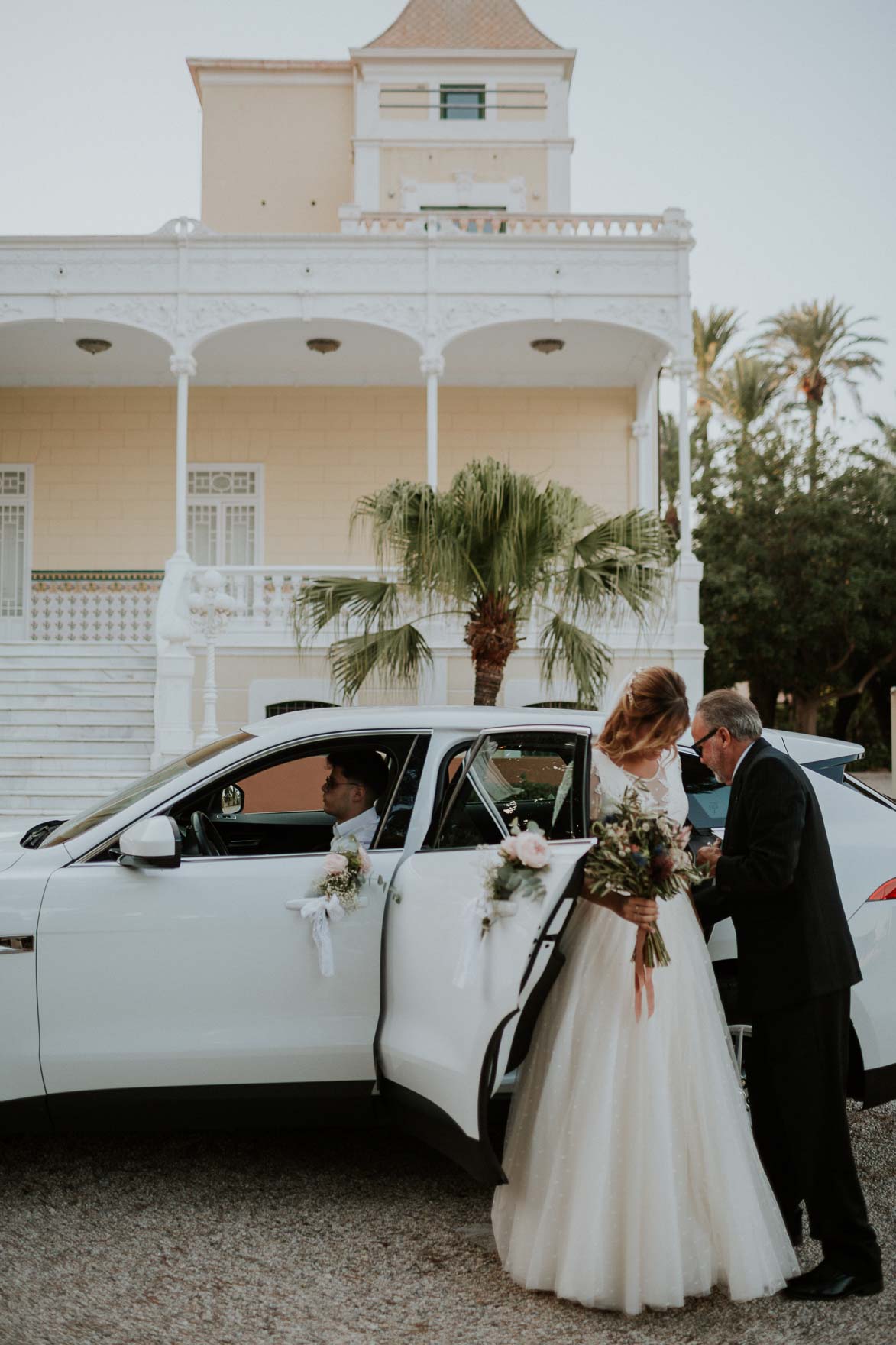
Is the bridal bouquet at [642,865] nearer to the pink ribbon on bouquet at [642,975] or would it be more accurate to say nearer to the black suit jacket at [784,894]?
the pink ribbon on bouquet at [642,975]

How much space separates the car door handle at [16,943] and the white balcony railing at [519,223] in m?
13.5

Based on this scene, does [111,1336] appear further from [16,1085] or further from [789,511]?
[789,511]

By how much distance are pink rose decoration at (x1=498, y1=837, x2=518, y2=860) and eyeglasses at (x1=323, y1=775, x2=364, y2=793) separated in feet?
4.09

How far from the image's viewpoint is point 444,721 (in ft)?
13.5

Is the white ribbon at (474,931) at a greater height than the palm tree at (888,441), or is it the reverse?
the palm tree at (888,441)

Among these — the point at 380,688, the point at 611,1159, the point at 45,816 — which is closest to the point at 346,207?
the point at 380,688

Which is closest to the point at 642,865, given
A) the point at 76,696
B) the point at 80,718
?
the point at 80,718

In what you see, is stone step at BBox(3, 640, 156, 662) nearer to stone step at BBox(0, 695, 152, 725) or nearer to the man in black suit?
stone step at BBox(0, 695, 152, 725)

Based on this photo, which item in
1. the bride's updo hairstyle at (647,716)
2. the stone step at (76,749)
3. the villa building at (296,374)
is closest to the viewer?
the bride's updo hairstyle at (647,716)

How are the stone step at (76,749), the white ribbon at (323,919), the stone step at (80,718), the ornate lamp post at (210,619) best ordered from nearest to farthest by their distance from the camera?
the white ribbon at (323,919) → the ornate lamp post at (210,619) → the stone step at (76,749) → the stone step at (80,718)

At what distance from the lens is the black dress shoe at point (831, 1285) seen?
327 cm

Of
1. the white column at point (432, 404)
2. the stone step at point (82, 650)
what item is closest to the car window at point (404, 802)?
the white column at point (432, 404)

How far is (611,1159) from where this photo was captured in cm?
Answer: 314

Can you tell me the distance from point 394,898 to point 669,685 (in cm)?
115
